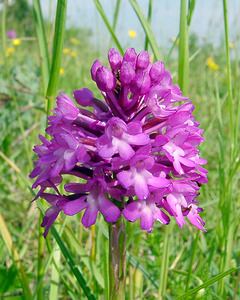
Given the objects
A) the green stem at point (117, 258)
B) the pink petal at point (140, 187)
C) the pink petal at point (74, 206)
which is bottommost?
the green stem at point (117, 258)

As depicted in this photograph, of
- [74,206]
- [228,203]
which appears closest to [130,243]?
[228,203]

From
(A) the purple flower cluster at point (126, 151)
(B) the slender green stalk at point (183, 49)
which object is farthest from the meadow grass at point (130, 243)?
(A) the purple flower cluster at point (126, 151)

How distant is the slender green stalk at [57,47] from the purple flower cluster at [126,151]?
12 cm

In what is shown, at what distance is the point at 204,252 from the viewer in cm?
131

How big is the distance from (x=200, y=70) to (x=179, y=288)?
3245 mm

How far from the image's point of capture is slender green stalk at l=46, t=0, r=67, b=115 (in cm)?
86

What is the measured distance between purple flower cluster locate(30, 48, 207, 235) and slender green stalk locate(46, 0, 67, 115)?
0.39ft

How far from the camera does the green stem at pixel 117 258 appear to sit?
775 mm

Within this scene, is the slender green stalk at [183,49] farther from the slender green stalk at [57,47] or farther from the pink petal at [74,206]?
the pink petal at [74,206]

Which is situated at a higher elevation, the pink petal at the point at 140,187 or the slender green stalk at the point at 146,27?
the slender green stalk at the point at 146,27

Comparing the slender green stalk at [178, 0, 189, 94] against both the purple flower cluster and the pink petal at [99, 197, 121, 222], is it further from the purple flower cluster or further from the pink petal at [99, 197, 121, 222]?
the pink petal at [99, 197, 121, 222]

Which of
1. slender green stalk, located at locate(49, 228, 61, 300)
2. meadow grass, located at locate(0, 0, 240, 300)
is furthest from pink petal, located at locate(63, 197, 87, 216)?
slender green stalk, located at locate(49, 228, 61, 300)

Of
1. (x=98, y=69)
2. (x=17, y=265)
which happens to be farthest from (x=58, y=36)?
(x=17, y=265)

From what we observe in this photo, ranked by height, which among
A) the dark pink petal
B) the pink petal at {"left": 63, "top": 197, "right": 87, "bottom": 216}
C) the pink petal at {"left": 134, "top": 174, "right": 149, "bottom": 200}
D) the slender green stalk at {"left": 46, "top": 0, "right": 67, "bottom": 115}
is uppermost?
the slender green stalk at {"left": 46, "top": 0, "right": 67, "bottom": 115}
